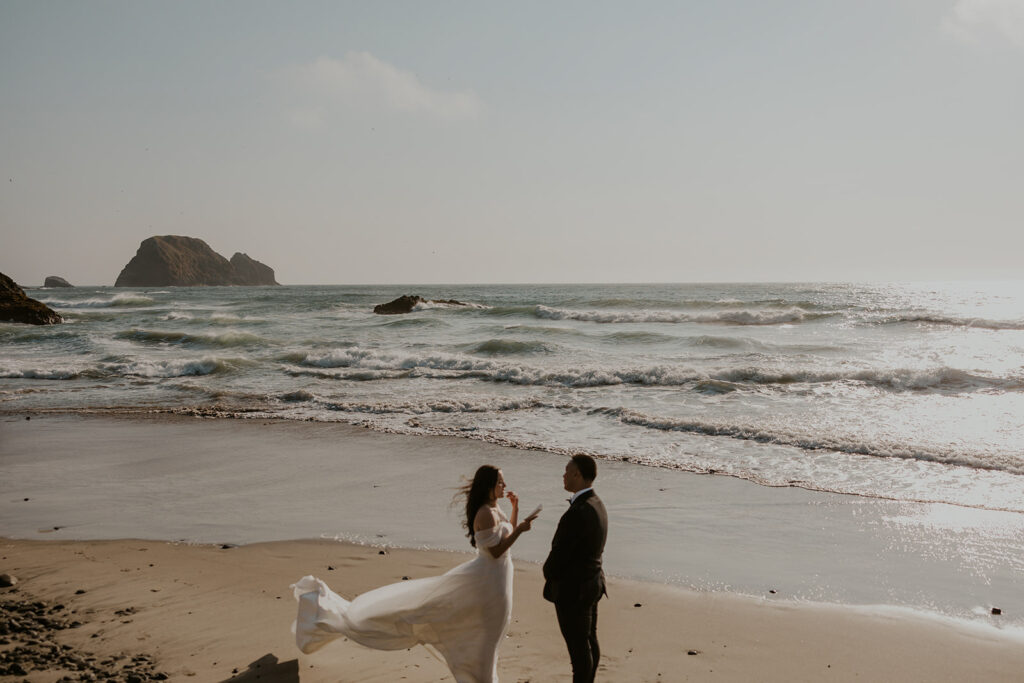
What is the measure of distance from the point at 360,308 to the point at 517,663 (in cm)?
5392

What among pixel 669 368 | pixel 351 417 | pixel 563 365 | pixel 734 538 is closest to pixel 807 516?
pixel 734 538

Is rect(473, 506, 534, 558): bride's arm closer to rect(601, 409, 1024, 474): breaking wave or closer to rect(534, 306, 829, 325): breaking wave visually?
rect(601, 409, 1024, 474): breaking wave

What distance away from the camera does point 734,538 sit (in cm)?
762

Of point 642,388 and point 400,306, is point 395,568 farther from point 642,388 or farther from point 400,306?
point 400,306

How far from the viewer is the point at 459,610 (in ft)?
14.0

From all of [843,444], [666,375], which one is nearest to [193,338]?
[666,375]

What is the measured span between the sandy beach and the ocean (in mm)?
2013

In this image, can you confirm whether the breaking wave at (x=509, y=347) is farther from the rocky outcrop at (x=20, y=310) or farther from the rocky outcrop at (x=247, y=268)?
the rocky outcrop at (x=247, y=268)

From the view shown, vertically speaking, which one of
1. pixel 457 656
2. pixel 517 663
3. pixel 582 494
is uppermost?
pixel 582 494

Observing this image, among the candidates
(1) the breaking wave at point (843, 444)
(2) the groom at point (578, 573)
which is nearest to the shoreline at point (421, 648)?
(2) the groom at point (578, 573)

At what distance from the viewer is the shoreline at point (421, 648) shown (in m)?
4.82

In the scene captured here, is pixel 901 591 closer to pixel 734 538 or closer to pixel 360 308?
pixel 734 538

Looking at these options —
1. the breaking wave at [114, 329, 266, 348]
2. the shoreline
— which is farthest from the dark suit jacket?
the breaking wave at [114, 329, 266, 348]

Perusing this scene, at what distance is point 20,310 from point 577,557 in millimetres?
44445
